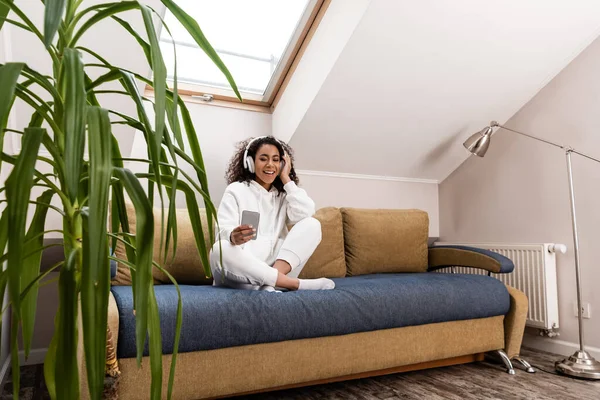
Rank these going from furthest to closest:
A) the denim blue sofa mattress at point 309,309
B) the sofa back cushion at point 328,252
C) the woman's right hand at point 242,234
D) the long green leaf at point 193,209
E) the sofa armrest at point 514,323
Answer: the sofa back cushion at point 328,252 < the sofa armrest at point 514,323 < the woman's right hand at point 242,234 < the denim blue sofa mattress at point 309,309 < the long green leaf at point 193,209

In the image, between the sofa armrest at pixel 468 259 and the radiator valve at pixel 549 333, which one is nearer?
the sofa armrest at pixel 468 259

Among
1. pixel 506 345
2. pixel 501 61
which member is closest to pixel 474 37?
pixel 501 61

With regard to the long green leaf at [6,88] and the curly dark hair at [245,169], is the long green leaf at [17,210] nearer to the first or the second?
the long green leaf at [6,88]

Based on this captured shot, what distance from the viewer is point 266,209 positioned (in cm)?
230

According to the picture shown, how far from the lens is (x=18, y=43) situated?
2047 mm

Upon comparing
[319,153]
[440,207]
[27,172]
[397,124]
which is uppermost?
[397,124]

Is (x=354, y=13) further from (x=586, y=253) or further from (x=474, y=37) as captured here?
(x=586, y=253)

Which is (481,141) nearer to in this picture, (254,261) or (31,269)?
(254,261)

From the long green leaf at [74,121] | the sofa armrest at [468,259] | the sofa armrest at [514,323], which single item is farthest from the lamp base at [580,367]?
the long green leaf at [74,121]

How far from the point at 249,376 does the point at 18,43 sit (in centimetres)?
165

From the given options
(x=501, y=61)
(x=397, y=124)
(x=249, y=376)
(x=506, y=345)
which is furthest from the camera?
(x=397, y=124)

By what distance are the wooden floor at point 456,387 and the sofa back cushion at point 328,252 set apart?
640 mm

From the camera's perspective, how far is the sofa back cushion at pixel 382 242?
2.74 m

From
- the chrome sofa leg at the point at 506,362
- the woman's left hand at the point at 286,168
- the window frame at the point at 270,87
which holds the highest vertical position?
the window frame at the point at 270,87
